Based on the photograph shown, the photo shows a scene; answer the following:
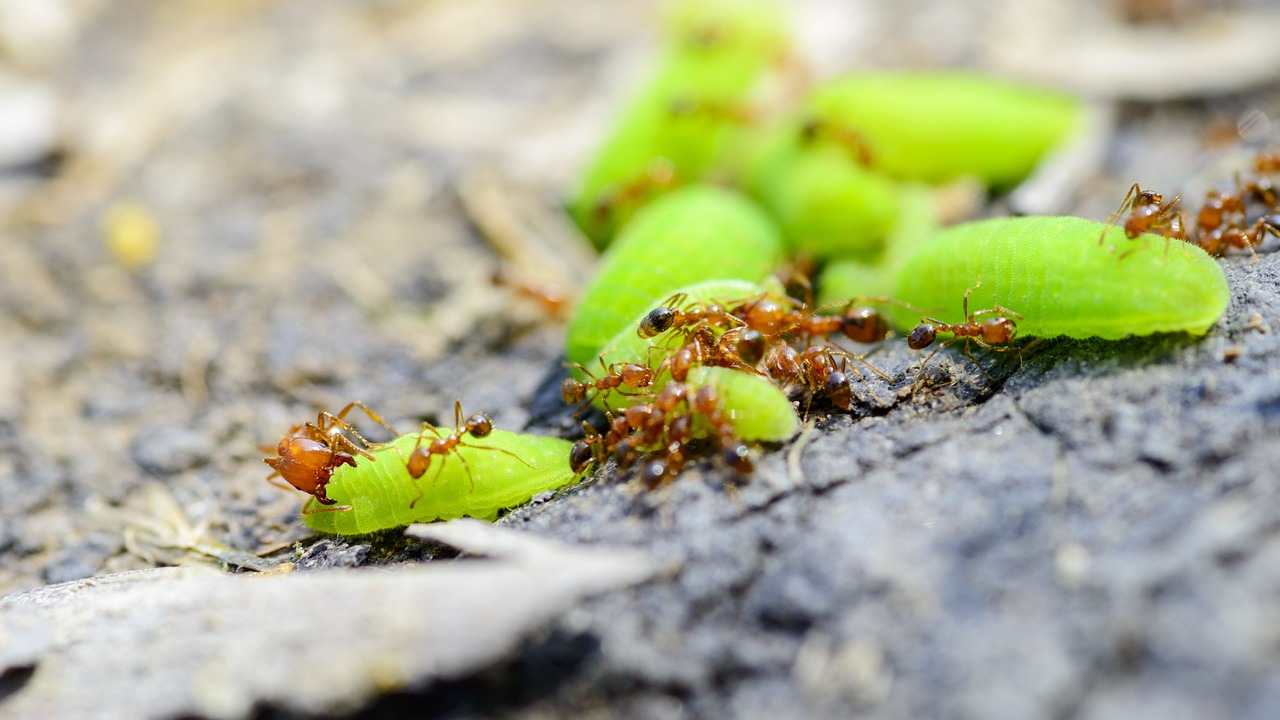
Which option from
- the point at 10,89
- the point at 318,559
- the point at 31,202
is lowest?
the point at 318,559

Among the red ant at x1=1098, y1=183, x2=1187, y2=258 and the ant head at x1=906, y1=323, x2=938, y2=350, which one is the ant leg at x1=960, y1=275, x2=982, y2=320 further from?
the red ant at x1=1098, y1=183, x2=1187, y2=258

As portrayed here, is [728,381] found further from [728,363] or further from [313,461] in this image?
[313,461]

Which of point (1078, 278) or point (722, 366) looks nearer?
point (1078, 278)

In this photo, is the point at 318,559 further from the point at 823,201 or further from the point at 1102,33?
the point at 1102,33

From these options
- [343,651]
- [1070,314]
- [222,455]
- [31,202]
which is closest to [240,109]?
[31,202]

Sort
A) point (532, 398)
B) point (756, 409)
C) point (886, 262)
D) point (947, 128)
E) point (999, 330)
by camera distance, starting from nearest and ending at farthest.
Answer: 1. point (756, 409)
2. point (999, 330)
3. point (532, 398)
4. point (886, 262)
5. point (947, 128)

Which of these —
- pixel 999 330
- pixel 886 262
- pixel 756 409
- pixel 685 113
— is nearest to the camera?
pixel 756 409

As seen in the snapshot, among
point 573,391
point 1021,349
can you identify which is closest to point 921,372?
point 1021,349
